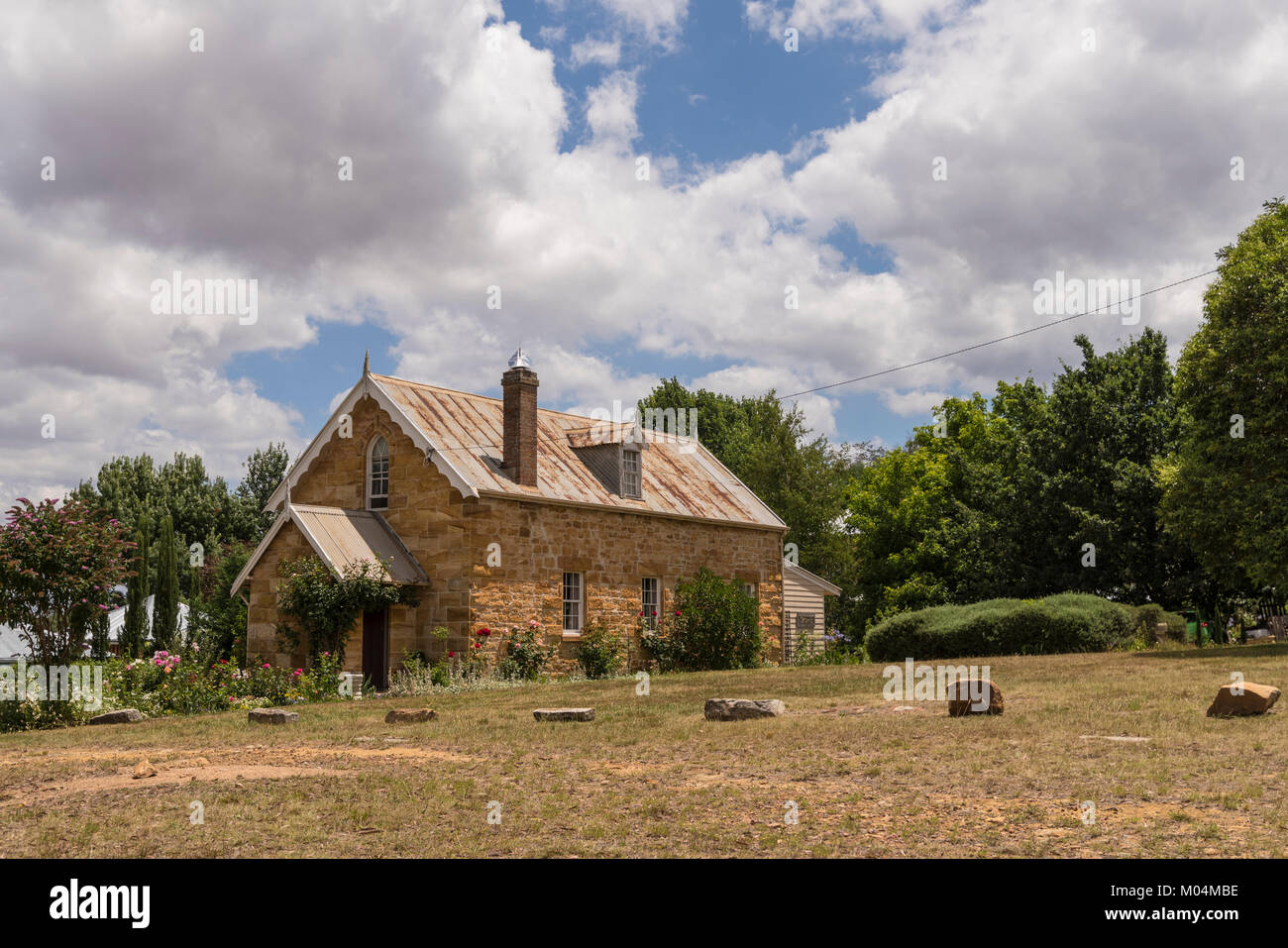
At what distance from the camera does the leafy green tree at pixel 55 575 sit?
16.1 meters

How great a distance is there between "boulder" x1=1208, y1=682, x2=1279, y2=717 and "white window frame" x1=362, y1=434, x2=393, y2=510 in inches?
717

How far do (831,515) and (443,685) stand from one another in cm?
3047

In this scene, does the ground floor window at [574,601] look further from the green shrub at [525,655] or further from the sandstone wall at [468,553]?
the green shrub at [525,655]

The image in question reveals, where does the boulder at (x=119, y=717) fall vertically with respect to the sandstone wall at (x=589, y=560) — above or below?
below

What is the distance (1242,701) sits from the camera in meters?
12.2

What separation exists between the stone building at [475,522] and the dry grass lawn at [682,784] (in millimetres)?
8575

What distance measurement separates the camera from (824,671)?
22875mm

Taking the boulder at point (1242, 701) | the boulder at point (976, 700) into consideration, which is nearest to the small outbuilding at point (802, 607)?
the boulder at point (976, 700)

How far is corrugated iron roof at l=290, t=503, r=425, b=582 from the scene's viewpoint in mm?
22995

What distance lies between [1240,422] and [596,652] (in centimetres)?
1512

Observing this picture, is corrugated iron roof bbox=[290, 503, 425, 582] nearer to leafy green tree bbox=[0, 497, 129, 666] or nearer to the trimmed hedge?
leafy green tree bbox=[0, 497, 129, 666]

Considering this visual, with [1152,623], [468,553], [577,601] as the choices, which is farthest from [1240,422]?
[468,553]

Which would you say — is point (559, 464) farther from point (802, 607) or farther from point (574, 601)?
point (802, 607)
